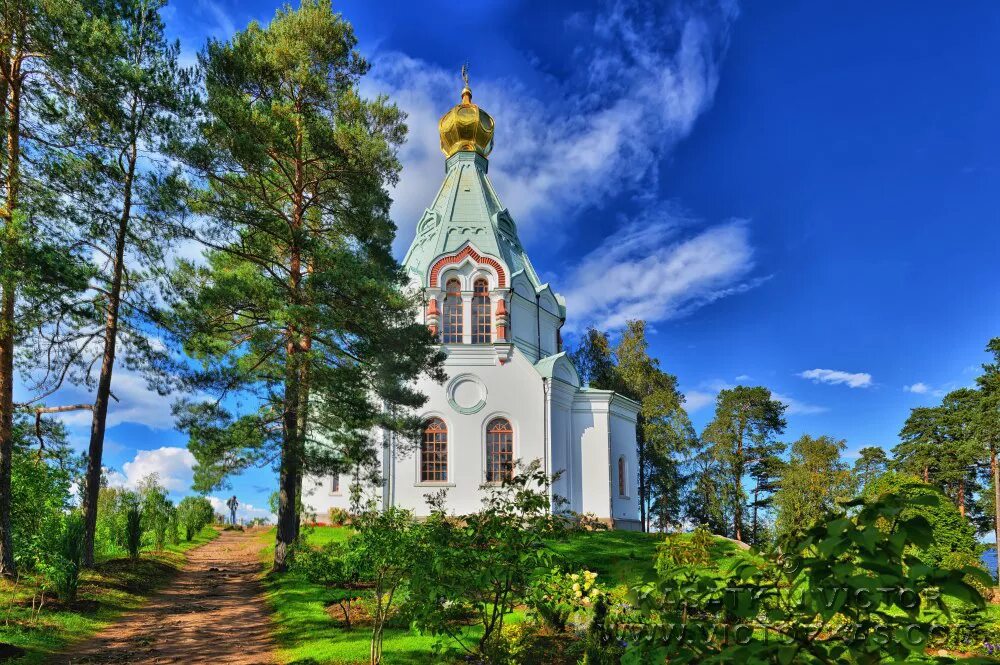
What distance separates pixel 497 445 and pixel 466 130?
13.0m

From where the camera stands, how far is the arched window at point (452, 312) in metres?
21.2

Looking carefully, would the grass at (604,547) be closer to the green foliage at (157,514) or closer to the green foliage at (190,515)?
the green foliage at (157,514)

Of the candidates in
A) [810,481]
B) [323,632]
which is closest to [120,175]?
[323,632]

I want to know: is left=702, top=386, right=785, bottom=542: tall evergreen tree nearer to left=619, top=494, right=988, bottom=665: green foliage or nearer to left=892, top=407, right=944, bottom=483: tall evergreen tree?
left=892, top=407, right=944, bottom=483: tall evergreen tree

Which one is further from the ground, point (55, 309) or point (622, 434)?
point (55, 309)

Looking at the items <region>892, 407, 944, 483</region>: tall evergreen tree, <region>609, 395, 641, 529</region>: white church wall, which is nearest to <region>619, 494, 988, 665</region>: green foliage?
<region>609, 395, 641, 529</region>: white church wall

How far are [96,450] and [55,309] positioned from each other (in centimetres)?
280

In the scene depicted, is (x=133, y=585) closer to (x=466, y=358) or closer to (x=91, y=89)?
(x=91, y=89)

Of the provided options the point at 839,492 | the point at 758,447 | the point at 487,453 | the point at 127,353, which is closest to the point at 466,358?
the point at 487,453

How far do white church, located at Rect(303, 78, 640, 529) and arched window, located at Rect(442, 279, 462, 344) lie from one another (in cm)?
3

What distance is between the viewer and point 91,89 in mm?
11078

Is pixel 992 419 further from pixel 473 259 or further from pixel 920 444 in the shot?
pixel 473 259

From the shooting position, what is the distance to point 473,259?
2145 centimetres

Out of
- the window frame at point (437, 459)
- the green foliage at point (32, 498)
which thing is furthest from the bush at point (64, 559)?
the window frame at point (437, 459)
